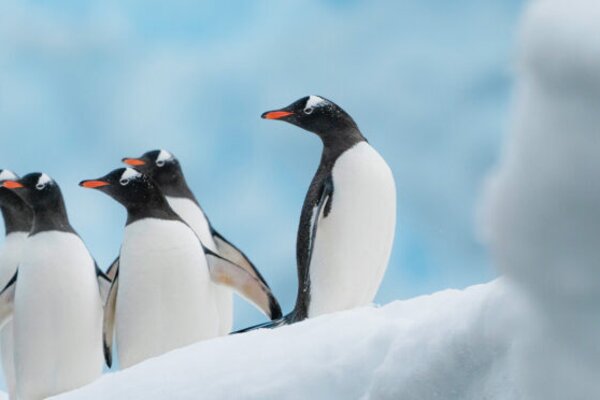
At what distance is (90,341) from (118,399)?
13.6 ft

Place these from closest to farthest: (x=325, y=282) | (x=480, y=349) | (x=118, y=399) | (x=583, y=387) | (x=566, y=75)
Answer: (x=566, y=75)
(x=583, y=387)
(x=480, y=349)
(x=118, y=399)
(x=325, y=282)

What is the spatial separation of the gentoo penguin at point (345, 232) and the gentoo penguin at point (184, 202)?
132 centimetres

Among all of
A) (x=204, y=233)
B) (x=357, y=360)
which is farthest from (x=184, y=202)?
(x=357, y=360)

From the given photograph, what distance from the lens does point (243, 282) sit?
6.65 meters

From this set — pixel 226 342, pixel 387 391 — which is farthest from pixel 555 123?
pixel 226 342

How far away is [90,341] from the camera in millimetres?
6559

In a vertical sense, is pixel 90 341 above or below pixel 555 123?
below

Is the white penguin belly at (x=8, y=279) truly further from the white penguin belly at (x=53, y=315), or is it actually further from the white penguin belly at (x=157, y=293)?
the white penguin belly at (x=157, y=293)

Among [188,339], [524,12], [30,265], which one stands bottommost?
[188,339]

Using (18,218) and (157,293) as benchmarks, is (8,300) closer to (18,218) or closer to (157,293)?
(157,293)

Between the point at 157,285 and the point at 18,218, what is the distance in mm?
2070

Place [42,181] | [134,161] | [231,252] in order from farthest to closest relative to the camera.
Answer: [134,161] < [231,252] < [42,181]

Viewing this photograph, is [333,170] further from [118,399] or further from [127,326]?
[118,399]

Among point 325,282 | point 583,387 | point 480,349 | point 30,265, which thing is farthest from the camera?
point 30,265
